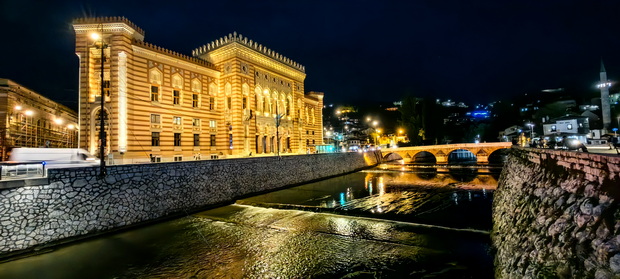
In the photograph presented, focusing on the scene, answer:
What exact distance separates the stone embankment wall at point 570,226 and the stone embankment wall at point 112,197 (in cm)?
Answer: 1866

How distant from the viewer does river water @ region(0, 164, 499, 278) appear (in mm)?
10352

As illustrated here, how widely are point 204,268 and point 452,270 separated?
31.5 feet

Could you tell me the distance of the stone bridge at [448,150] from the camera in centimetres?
4931

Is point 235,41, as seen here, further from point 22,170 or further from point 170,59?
point 22,170

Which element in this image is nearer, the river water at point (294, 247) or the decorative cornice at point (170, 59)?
the river water at point (294, 247)

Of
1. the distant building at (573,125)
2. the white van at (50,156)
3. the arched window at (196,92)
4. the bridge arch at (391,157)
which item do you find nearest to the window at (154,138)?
the arched window at (196,92)

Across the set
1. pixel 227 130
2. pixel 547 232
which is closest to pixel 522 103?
pixel 227 130

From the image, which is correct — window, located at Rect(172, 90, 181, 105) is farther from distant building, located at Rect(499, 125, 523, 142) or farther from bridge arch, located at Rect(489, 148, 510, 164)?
distant building, located at Rect(499, 125, 523, 142)

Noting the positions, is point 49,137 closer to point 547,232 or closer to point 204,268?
point 204,268

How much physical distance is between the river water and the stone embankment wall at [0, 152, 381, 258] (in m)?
0.99

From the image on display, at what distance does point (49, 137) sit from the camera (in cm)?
3928

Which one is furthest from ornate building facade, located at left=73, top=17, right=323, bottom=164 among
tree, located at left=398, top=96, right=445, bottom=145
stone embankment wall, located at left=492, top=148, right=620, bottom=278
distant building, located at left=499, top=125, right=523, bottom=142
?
distant building, located at left=499, top=125, right=523, bottom=142

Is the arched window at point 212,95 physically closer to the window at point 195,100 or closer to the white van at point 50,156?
the window at point 195,100

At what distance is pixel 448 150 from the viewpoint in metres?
53.8
